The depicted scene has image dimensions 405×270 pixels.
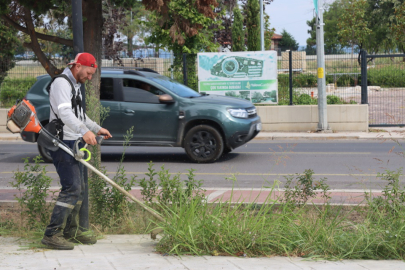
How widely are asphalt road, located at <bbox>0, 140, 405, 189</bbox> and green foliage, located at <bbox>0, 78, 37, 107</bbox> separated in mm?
3829

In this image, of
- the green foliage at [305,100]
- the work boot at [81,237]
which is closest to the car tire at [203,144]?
the work boot at [81,237]

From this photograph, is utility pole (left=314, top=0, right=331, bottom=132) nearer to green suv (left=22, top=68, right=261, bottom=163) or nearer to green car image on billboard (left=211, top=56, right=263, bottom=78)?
green car image on billboard (left=211, top=56, right=263, bottom=78)

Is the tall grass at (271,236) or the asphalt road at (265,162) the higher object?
the tall grass at (271,236)

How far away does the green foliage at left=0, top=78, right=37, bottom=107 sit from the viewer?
725 inches

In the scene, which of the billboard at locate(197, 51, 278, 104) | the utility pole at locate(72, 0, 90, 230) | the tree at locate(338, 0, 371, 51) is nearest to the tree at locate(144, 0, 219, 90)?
the billboard at locate(197, 51, 278, 104)

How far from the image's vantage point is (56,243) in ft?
16.3

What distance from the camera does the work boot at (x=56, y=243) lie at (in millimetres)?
4977

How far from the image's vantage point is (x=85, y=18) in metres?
6.87

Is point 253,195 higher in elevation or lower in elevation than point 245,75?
lower

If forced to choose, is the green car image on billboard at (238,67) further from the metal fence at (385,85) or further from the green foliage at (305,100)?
the metal fence at (385,85)

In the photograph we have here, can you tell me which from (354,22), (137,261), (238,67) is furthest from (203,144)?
(354,22)

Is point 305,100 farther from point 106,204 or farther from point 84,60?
point 84,60

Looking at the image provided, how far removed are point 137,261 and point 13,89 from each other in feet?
51.9

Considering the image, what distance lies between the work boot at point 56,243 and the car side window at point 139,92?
21.5ft
